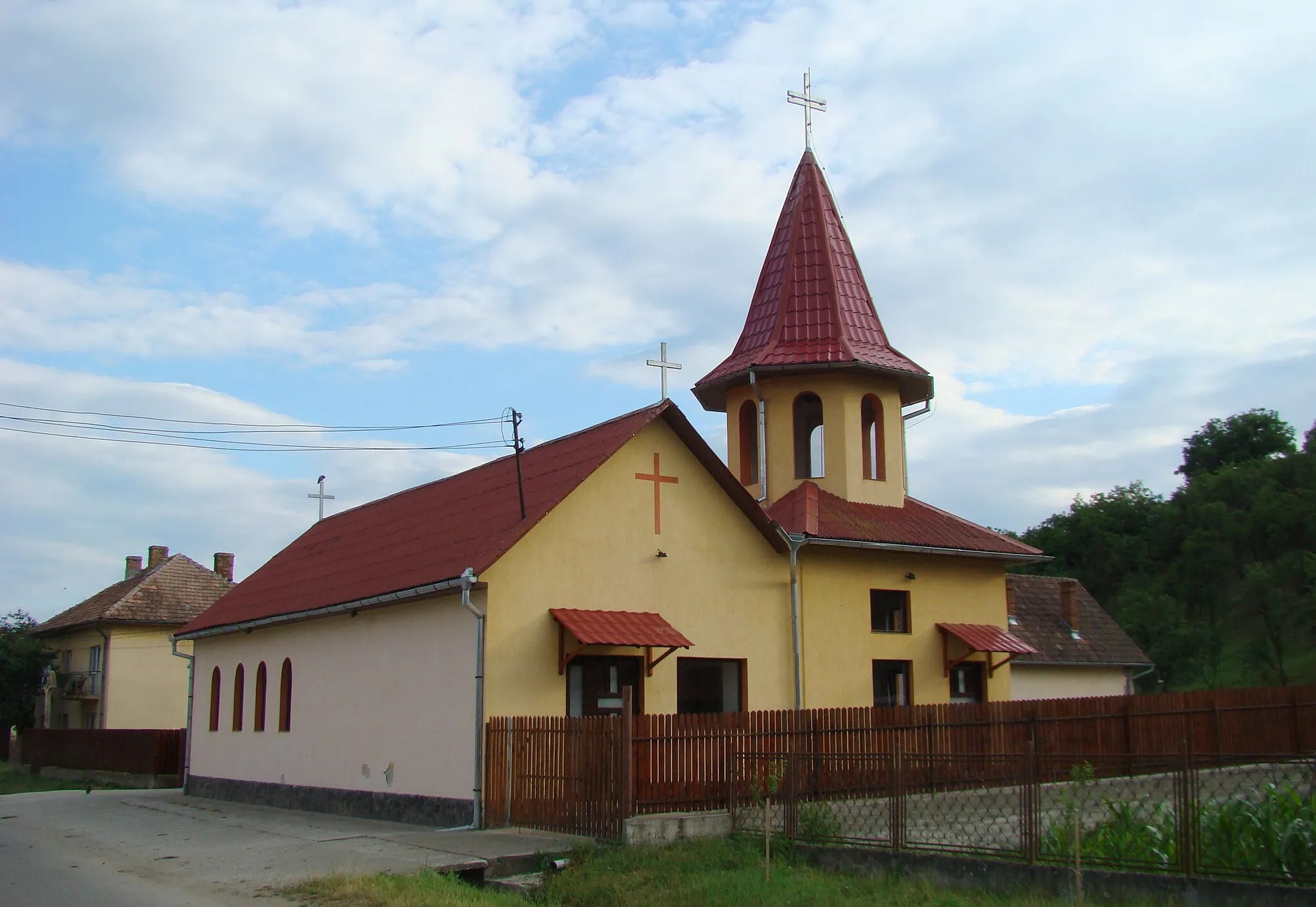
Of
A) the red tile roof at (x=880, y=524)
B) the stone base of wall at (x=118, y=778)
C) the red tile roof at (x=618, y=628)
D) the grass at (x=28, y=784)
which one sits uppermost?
the red tile roof at (x=880, y=524)

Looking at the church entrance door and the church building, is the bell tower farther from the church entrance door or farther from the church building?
the church entrance door

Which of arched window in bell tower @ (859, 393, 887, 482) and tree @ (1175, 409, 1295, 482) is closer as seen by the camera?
arched window in bell tower @ (859, 393, 887, 482)

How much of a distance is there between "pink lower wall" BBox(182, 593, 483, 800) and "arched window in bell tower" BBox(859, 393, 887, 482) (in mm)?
9200

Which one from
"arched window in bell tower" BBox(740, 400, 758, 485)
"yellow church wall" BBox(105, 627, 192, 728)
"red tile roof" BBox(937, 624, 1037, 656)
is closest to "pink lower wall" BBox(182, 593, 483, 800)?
"arched window in bell tower" BBox(740, 400, 758, 485)

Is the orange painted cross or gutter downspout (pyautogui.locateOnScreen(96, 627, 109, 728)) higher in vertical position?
the orange painted cross

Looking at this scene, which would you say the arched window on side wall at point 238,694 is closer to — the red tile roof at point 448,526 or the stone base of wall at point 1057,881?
the red tile roof at point 448,526

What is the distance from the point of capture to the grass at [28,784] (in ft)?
108

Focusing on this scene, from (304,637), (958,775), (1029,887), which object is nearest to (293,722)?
(304,637)

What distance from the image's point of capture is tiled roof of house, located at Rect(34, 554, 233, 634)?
4394 centimetres

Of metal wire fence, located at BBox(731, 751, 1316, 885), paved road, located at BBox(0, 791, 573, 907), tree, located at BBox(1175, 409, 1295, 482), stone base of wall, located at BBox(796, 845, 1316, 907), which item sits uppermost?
tree, located at BBox(1175, 409, 1295, 482)

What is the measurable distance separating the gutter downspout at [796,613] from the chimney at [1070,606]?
20.0 m

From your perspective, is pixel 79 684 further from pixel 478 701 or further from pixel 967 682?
pixel 967 682

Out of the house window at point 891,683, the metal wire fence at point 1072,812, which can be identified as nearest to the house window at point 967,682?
the house window at point 891,683

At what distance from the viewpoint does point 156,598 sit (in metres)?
45.3
